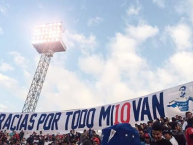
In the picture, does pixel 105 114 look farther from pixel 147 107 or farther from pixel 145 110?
pixel 147 107

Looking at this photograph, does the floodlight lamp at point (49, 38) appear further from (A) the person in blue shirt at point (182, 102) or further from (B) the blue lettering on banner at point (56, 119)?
(A) the person in blue shirt at point (182, 102)

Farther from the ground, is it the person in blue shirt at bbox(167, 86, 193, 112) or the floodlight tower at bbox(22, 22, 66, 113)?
the floodlight tower at bbox(22, 22, 66, 113)

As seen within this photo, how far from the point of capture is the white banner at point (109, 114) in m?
13.1

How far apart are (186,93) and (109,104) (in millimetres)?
6302

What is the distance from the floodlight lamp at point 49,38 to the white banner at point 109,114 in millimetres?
15744

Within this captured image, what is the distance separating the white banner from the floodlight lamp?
51.7 ft

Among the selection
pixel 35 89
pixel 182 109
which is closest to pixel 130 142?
pixel 182 109

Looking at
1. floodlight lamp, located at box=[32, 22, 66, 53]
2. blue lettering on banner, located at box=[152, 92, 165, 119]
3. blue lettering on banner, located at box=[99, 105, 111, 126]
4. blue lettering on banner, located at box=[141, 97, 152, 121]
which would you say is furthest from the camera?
floodlight lamp, located at box=[32, 22, 66, 53]

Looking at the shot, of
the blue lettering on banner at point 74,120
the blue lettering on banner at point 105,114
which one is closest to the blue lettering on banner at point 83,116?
the blue lettering on banner at point 74,120

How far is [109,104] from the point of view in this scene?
17.3 metres

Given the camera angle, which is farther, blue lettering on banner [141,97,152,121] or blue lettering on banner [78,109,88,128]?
blue lettering on banner [78,109,88,128]

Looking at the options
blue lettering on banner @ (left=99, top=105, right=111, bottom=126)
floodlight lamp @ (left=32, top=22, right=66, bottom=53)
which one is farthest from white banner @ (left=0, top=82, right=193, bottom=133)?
floodlight lamp @ (left=32, top=22, right=66, bottom=53)

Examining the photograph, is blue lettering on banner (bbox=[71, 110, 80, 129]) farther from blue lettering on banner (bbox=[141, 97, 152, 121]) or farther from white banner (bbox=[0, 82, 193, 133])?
blue lettering on banner (bbox=[141, 97, 152, 121])

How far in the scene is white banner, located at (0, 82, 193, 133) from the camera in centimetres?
1312
